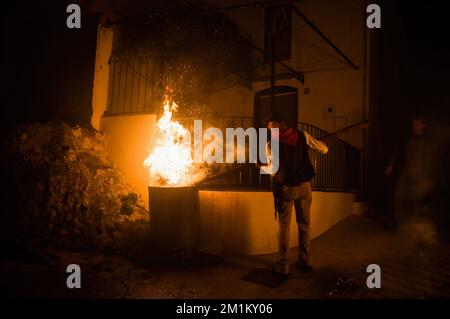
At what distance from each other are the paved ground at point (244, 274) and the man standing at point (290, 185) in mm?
362

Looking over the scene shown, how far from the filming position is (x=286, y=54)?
1083cm

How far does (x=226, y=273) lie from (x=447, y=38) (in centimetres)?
1180

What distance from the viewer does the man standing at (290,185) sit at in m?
4.88

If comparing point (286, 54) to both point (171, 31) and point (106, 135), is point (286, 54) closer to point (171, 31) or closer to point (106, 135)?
point (171, 31)

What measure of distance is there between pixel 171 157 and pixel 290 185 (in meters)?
2.67

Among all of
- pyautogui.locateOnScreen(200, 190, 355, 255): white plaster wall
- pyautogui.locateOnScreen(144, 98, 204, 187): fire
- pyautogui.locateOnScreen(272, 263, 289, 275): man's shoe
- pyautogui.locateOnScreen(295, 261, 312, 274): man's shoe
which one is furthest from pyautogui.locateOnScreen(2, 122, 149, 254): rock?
pyautogui.locateOnScreen(295, 261, 312, 274): man's shoe

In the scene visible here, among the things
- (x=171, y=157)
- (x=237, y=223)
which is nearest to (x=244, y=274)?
(x=237, y=223)

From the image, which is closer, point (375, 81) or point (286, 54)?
point (375, 81)

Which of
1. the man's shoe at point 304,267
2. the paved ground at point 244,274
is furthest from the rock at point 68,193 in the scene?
the man's shoe at point 304,267

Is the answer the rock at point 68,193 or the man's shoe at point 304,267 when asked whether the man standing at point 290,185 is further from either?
the rock at point 68,193

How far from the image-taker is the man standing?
4875 mm

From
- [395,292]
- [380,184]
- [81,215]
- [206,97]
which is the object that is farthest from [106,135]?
[380,184]

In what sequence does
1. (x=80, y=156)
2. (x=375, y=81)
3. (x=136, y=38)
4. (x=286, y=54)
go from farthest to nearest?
(x=286, y=54)
(x=375, y=81)
(x=136, y=38)
(x=80, y=156)

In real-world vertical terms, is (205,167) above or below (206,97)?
below
